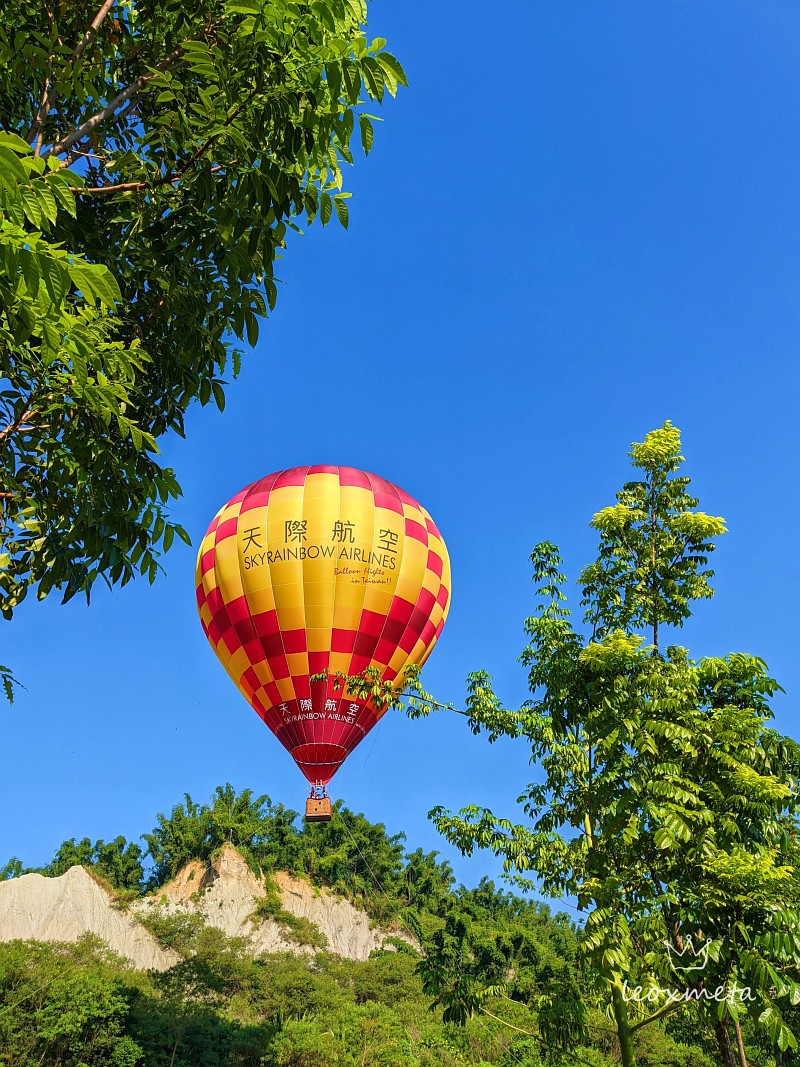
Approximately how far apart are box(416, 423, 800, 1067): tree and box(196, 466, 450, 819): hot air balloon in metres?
11.8

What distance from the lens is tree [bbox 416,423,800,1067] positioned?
238 inches

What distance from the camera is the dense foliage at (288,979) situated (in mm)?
40156

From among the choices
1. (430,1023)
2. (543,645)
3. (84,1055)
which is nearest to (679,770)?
(543,645)

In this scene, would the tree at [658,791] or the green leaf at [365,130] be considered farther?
the tree at [658,791]

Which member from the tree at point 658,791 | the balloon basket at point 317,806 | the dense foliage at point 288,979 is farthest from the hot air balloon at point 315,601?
the tree at point 658,791

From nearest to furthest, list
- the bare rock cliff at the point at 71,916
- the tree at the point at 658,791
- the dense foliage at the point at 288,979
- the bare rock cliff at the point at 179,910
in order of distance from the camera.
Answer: the tree at the point at 658,791 < the dense foliage at the point at 288,979 < the bare rock cliff at the point at 71,916 < the bare rock cliff at the point at 179,910

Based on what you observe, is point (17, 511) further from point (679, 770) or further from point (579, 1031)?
point (579, 1031)

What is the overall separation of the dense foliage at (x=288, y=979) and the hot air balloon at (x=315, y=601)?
20.0ft

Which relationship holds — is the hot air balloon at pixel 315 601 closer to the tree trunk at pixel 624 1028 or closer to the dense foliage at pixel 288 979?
the dense foliage at pixel 288 979

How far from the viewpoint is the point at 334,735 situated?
21500 millimetres

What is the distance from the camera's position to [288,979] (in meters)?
55.1

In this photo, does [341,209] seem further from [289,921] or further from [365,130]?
[289,921]

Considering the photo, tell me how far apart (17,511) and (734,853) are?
5.39 meters

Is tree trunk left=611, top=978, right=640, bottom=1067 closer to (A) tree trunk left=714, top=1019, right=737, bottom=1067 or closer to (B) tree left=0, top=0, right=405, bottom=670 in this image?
(A) tree trunk left=714, top=1019, right=737, bottom=1067
